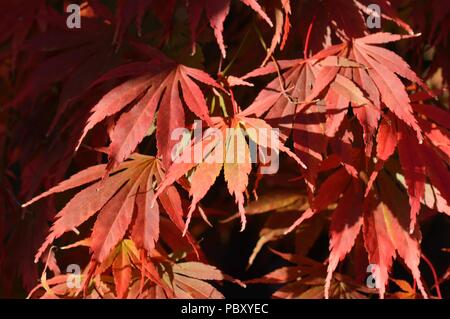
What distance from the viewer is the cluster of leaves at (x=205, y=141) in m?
0.96

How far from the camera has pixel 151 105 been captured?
3.25 feet

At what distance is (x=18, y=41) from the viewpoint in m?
1.13

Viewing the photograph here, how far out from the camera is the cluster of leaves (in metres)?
0.96

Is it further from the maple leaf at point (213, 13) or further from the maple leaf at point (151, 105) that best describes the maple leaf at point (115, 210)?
the maple leaf at point (213, 13)

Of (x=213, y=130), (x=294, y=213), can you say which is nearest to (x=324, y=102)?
(x=213, y=130)

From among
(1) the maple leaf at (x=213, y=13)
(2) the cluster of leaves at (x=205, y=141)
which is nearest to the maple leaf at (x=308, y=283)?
(2) the cluster of leaves at (x=205, y=141)

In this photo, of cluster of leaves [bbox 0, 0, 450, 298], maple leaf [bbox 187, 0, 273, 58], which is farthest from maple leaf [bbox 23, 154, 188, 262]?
maple leaf [bbox 187, 0, 273, 58]

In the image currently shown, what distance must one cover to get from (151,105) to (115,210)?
153 millimetres

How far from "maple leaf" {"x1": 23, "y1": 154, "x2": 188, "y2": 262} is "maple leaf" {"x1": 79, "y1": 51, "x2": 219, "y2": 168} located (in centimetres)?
7

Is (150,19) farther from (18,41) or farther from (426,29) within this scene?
(426,29)

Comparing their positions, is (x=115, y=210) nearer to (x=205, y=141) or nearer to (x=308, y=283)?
(x=205, y=141)

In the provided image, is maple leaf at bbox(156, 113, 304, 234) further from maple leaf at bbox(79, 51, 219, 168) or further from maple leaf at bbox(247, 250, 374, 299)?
maple leaf at bbox(247, 250, 374, 299)

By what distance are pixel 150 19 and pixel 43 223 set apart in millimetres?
446
